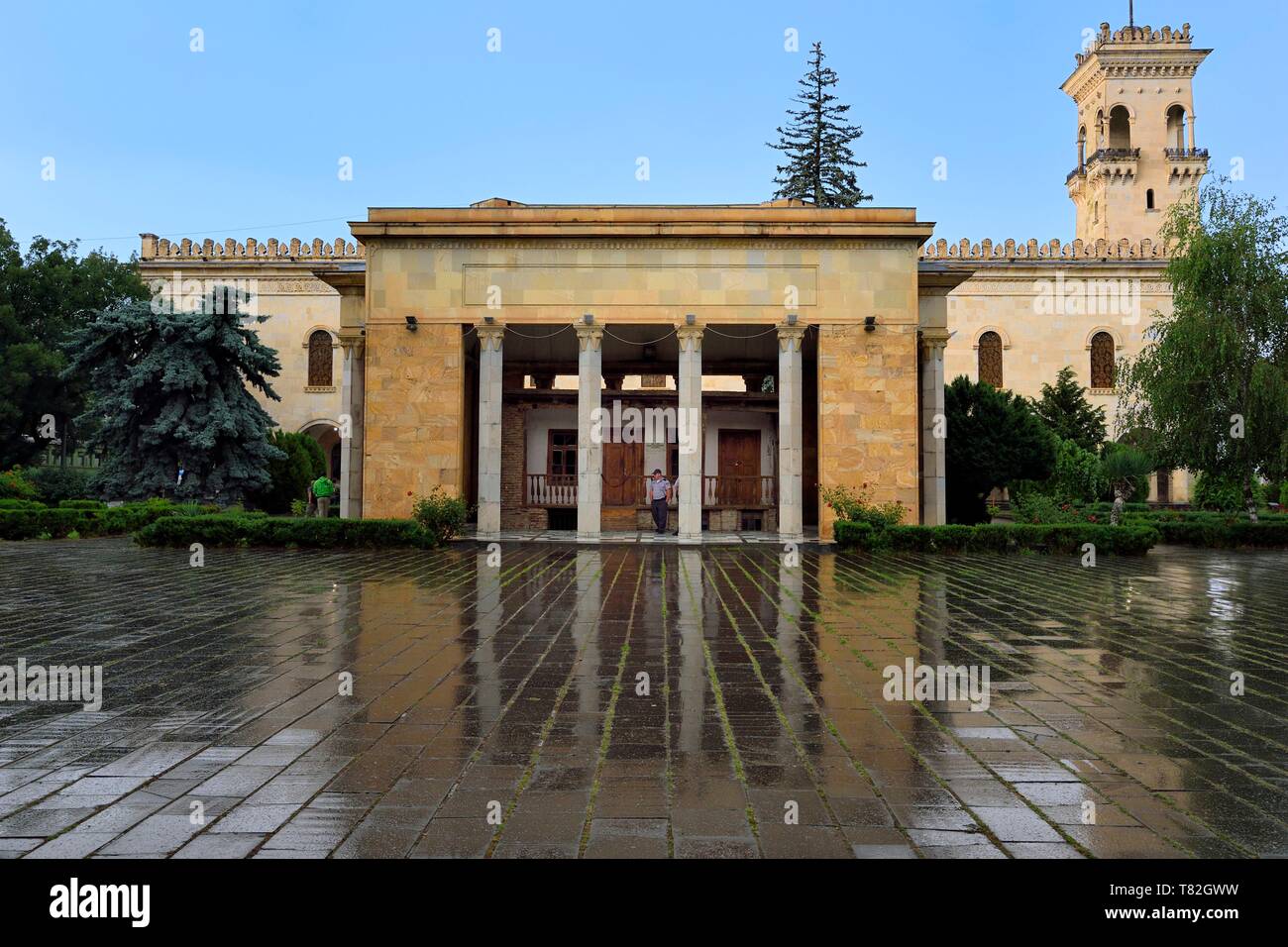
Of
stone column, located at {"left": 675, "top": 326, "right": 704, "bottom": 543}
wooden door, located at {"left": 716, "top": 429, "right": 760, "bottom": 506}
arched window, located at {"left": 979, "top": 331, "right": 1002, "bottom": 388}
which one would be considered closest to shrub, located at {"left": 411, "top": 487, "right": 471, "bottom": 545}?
stone column, located at {"left": 675, "top": 326, "right": 704, "bottom": 543}

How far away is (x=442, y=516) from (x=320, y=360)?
24.9 m

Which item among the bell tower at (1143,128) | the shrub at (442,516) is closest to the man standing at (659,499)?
the shrub at (442,516)

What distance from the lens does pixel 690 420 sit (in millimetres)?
21688

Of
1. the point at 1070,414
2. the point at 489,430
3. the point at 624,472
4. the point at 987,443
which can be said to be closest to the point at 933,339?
the point at 987,443

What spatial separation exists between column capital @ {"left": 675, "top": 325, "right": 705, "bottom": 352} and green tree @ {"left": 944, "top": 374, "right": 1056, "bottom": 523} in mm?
8460

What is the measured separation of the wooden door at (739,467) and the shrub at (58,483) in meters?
20.6

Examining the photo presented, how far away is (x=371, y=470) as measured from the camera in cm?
2197

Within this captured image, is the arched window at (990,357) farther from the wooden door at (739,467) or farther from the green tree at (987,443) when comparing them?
the wooden door at (739,467)

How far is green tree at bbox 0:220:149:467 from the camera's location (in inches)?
1328

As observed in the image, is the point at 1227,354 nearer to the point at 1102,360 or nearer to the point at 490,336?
the point at 490,336

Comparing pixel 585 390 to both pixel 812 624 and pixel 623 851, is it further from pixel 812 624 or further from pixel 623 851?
pixel 623 851

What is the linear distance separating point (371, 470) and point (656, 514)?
7478 mm
